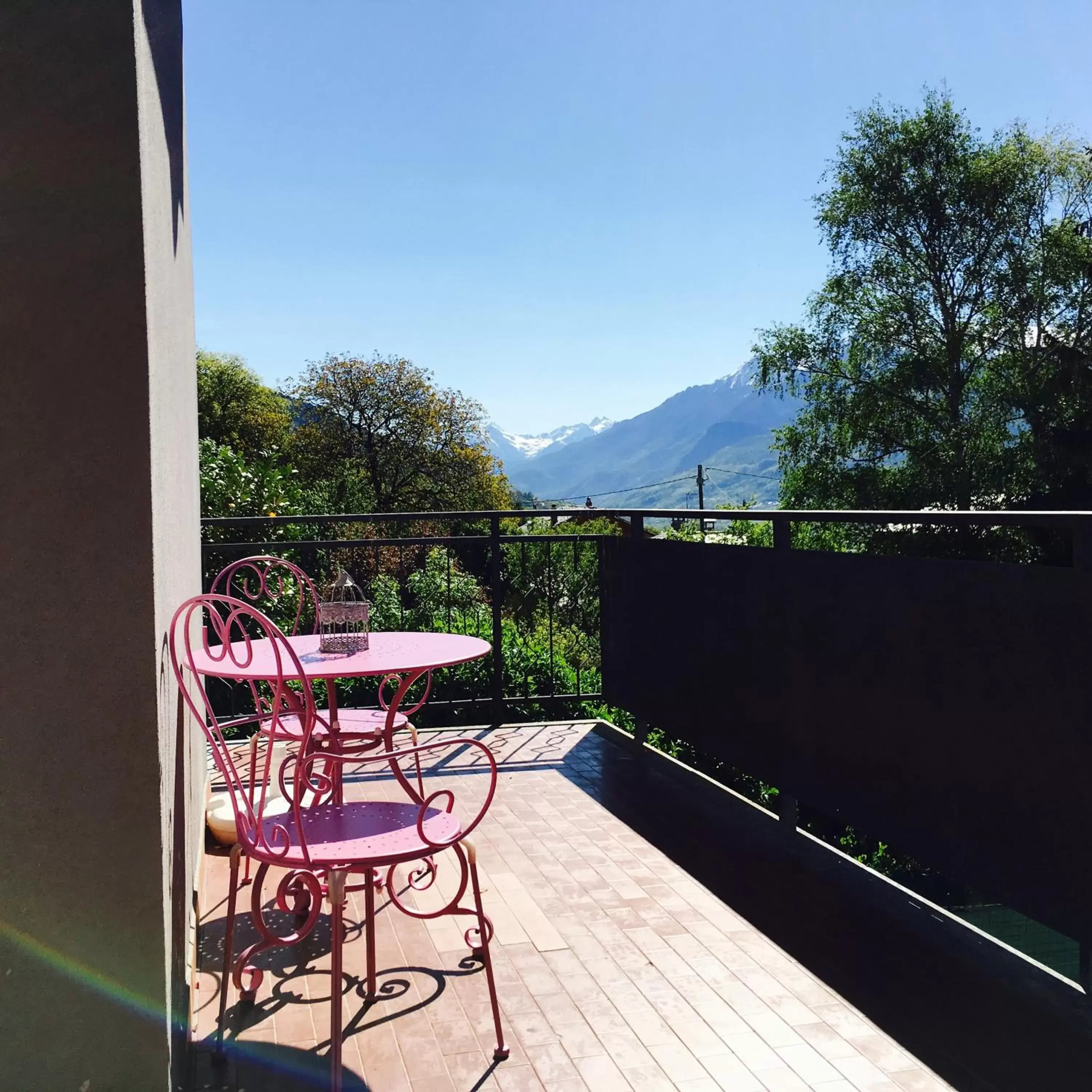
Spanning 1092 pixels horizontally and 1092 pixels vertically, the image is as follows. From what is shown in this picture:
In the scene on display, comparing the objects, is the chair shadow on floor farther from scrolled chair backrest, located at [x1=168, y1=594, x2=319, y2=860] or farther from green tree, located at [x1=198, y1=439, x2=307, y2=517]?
green tree, located at [x1=198, y1=439, x2=307, y2=517]

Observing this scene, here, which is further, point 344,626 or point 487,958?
point 344,626

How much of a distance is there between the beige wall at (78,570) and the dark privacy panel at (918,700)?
192 centimetres

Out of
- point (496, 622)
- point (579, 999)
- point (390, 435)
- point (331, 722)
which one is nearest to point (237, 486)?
point (496, 622)

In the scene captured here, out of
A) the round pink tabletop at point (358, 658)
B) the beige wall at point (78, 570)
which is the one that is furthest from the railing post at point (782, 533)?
the beige wall at point (78, 570)

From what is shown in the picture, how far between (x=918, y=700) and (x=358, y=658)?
1.55 metres

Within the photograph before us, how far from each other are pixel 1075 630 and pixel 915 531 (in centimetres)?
2171

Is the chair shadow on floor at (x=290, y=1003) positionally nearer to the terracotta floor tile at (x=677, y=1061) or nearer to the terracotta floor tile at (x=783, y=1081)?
the terracotta floor tile at (x=677, y=1061)

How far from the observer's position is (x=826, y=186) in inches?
970

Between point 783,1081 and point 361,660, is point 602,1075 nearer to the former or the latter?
point 783,1081

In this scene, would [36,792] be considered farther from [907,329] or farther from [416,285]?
[416,285]

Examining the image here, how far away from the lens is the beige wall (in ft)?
5.15

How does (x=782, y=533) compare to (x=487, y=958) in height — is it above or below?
above

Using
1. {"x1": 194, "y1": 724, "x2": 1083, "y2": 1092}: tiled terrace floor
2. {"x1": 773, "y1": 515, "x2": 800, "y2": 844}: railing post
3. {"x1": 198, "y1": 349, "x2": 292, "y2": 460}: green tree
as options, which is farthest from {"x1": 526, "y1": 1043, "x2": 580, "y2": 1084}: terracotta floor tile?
{"x1": 198, "y1": 349, "x2": 292, "y2": 460}: green tree

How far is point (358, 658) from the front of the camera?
262 cm
